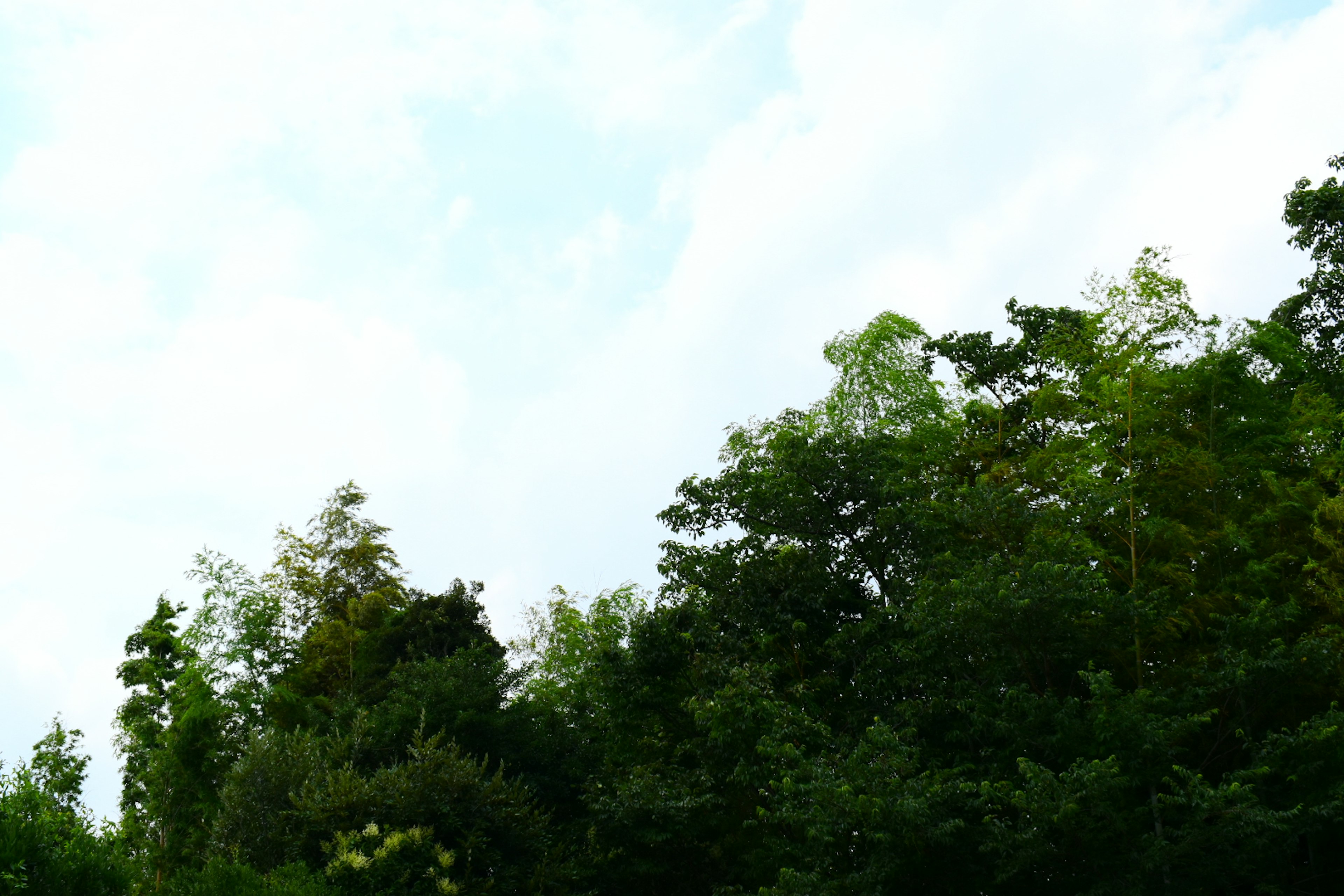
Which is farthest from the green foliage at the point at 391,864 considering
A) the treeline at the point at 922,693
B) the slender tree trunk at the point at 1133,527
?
the slender tree trunk at the point at 1133,527

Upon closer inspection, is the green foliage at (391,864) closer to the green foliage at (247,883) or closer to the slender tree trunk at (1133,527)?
the green foliage at (247,883)

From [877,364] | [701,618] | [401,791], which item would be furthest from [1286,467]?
[401,791]

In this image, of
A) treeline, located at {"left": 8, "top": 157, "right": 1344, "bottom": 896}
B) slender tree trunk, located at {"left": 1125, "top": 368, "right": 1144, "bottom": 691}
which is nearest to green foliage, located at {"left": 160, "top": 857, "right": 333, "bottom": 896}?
treeline, located at {"left": 8, "top": 157, "right": 1344, "bottom": 896}

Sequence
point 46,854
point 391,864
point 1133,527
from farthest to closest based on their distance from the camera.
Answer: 1. point 1133,527
2. point 391,864
3. point 46,854

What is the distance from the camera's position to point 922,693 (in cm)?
1767

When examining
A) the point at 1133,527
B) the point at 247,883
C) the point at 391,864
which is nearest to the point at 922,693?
the point at 1133,527

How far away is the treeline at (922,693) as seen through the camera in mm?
12836

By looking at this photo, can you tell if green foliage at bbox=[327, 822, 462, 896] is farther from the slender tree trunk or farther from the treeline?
the slender tree trunk

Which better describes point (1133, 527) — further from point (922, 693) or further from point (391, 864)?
point (391, 864)

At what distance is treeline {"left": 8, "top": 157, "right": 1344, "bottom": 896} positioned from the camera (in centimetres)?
1284

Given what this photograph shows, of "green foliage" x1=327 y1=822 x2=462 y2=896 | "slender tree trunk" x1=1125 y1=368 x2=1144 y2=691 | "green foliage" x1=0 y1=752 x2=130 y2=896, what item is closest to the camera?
"green foliage" x1=0 y1=752 x2=130 y2=896

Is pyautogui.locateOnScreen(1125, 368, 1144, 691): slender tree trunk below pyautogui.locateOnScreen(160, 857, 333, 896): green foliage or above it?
above

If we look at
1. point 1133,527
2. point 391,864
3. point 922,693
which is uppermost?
point 1133,527

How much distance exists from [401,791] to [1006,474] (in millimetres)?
12077
